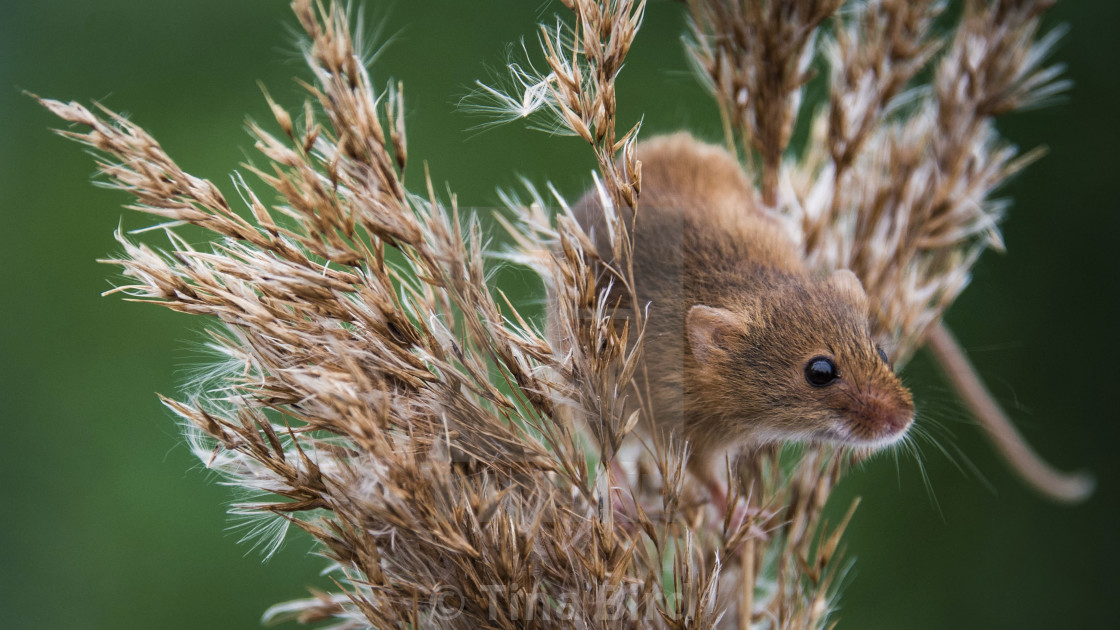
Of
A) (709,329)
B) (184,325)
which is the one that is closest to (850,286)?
(709,329)

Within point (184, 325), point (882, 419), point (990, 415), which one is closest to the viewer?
point (882, 419)

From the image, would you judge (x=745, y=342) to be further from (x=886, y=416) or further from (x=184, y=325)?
(x=184, y=325)

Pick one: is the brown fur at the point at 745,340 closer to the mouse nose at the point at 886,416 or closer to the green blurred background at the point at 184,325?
the mouse nose at the point at 886,416

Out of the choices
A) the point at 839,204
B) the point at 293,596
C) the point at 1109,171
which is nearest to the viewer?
the point at 839,204

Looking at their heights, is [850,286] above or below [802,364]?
above

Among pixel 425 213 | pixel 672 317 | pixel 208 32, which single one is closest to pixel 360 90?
pixel 425 213

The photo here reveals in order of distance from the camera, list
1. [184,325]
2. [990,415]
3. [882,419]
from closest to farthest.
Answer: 1. [882,419]
2. [990,415]
3. [184,325]

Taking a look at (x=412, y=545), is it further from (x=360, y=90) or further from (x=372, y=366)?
(x=360, y=90)

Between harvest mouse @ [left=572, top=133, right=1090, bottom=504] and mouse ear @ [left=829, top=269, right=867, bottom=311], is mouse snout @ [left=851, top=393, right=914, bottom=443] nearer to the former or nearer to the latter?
harvest mouse @ [left=572, top=133, right=1090, bottom=504]

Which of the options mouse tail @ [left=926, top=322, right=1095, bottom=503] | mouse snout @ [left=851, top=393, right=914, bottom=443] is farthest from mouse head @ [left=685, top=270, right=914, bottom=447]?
mouse tail @ [left=926, top=322, right=1095, bottom=503]
